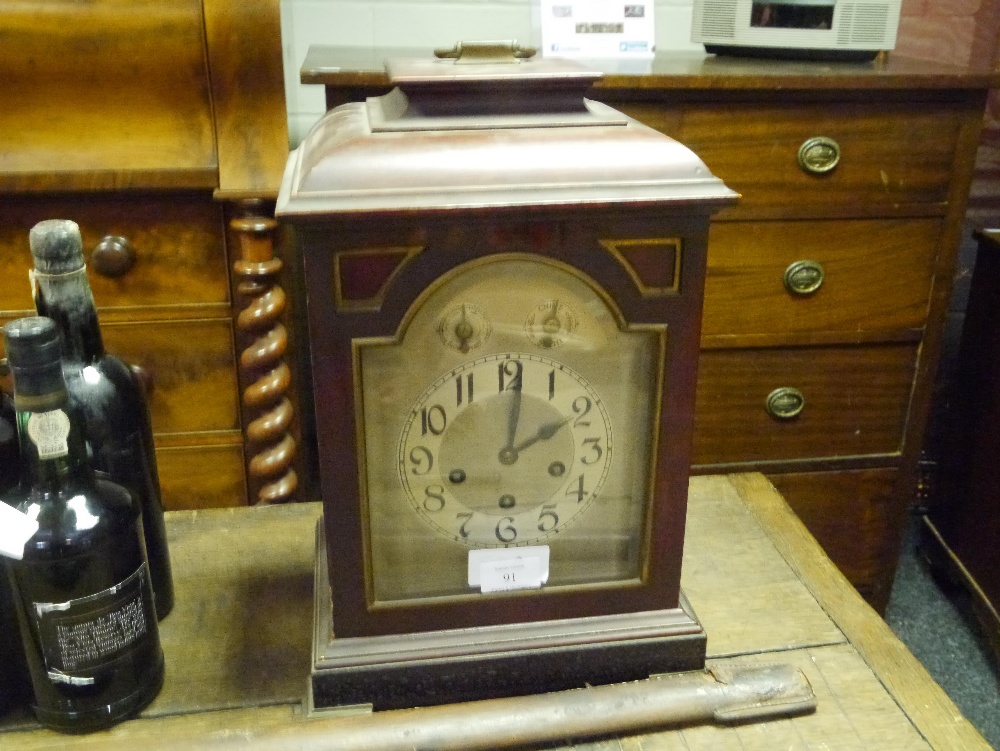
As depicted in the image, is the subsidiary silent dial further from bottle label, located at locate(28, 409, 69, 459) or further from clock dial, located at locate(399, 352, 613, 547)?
bottle label, located at locate(28, 409, 69, 459)

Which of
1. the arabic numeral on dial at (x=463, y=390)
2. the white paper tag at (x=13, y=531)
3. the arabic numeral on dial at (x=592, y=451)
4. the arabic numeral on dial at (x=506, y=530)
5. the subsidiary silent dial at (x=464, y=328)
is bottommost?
the arabic numeral on dial at (x=506, y=530)

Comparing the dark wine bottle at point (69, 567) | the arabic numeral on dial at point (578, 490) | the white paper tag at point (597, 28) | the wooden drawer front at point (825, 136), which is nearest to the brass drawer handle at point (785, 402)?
the wooden drawer front at point (825, 136)

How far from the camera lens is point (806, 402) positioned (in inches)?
56.9

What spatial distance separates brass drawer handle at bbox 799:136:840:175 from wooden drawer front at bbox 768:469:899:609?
0.49 m

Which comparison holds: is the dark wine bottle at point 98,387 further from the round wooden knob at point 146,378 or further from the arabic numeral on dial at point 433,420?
the round wooden knob at point 146,378

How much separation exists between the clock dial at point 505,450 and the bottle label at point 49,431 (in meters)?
0.24

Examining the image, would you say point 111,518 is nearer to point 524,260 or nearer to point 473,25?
point 524,260

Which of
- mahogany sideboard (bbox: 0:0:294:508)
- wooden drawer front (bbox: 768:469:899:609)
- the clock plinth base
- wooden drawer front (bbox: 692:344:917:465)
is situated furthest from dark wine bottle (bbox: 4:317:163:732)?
wooden drawer front (bbox: 768:469:899:609)

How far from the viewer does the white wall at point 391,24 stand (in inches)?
63.2

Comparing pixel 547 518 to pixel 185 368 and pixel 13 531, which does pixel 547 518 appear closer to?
pixel 13 531

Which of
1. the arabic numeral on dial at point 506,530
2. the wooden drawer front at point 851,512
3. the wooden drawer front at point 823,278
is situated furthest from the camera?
the wooden drawer front at point 851,512

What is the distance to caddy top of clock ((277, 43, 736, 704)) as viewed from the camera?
620mm

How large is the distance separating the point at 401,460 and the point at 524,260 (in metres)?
0.18

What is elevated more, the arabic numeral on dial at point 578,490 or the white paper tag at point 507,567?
the arabic numeral on dial at point 578,490
